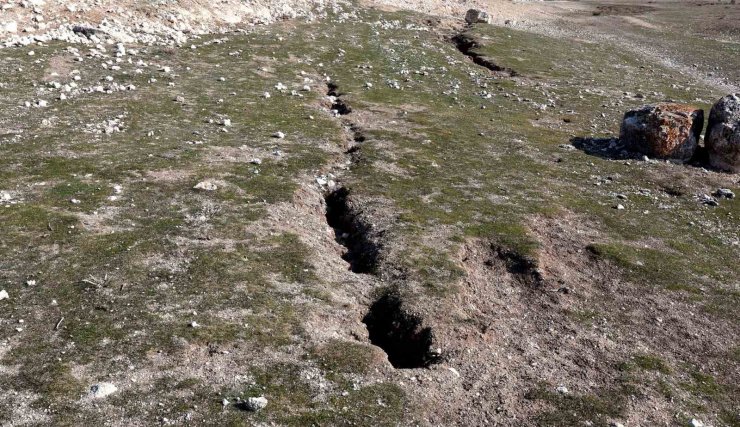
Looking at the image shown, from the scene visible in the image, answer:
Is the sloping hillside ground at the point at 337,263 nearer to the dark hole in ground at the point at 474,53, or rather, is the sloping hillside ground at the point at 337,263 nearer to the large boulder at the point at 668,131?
the large boulder at the point at 668,131

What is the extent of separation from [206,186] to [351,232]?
4.14 meters

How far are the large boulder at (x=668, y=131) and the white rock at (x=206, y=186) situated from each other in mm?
15840

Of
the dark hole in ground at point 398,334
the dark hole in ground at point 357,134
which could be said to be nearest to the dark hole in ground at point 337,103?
the dark hole in ground at point 357,134

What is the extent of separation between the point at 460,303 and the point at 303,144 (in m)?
9.90

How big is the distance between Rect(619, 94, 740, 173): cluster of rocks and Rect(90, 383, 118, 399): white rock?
66.1 feet

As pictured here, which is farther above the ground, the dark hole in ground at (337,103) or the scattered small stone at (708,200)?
the scattered small stone at (708,200)

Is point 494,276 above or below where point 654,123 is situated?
below

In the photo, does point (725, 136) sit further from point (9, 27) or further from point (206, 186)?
point (9, 27)

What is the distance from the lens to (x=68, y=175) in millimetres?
15492

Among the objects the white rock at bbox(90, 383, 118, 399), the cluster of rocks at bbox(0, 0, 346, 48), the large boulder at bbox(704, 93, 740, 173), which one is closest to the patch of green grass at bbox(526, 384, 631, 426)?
the white rock at bbox(90, 383, 118, 399)

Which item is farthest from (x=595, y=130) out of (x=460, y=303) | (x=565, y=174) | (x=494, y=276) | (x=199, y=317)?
(x=199, y=317)

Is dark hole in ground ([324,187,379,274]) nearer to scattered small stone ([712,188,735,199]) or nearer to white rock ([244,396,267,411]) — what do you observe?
white rock ([244,396,267,411])

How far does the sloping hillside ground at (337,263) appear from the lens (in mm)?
9234

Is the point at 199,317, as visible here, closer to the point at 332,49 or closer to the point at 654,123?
the point at 654,123
